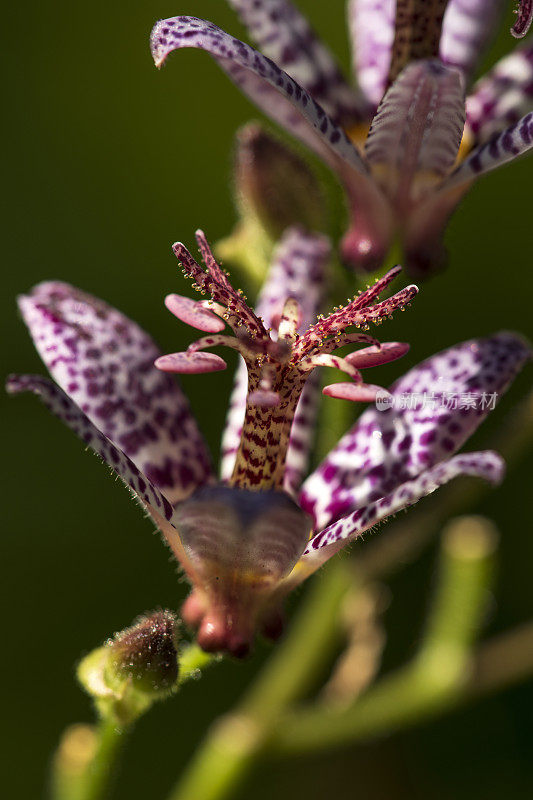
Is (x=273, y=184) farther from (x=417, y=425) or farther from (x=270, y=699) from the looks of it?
(x=270, y=699)

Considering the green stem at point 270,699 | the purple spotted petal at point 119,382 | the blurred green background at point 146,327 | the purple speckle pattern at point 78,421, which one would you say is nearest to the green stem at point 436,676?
the green stem at point 270,699

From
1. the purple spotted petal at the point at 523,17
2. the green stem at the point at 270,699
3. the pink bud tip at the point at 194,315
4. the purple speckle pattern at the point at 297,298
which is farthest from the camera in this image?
the green stem at the point at 270,699

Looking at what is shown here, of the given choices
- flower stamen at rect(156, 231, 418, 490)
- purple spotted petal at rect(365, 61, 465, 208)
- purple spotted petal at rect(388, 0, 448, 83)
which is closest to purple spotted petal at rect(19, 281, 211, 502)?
flower stamen at rect(156, 231, 418, 490)

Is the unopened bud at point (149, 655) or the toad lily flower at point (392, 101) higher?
the toad lily flower at point (392, 101)

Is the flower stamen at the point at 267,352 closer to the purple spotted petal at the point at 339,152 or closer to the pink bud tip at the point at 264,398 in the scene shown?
the pink bud tip at the point at 264,398

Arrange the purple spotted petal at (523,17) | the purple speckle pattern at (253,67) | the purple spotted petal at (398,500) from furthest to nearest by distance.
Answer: the purple spotted petal at (523,17) < the purple speckle pattern at (253,67) < the purple spotted petal at (398,500)

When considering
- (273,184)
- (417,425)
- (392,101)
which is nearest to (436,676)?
(417,425)

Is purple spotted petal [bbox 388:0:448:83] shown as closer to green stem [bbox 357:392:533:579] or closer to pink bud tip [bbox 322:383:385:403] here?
pink bud tip [bbox 322:383:385:403]
